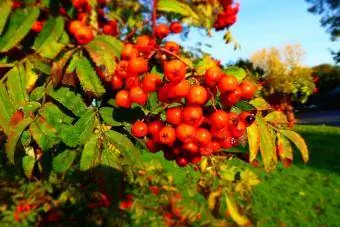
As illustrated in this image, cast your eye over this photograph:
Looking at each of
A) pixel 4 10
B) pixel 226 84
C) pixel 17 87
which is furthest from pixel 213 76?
pixel 4 10

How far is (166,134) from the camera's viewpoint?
4.74 feet

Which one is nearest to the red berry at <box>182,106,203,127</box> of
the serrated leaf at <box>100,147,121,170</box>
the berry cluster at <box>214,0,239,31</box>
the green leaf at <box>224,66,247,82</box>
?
the green leaf at <box>224,66,247,82</box>

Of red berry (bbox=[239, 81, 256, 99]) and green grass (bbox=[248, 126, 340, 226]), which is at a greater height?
red berry (bbox=[239, 81, 256, 99])

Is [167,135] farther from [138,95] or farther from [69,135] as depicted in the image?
[69,135]

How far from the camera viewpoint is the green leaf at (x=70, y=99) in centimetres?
150

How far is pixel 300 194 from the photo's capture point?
7.10m

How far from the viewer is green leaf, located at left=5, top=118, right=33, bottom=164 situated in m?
1.47

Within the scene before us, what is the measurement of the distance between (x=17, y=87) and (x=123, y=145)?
18.1 inches

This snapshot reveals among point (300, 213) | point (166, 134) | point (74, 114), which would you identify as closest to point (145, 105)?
point (166, 134)

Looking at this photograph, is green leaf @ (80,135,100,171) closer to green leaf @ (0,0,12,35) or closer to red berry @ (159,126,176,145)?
red berry @ (159,126,176,145)

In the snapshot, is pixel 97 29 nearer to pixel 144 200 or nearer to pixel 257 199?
pixel 144 200

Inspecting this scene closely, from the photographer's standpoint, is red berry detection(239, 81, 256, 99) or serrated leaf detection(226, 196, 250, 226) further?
serrated leaf detection(226, 196, 250, 226)

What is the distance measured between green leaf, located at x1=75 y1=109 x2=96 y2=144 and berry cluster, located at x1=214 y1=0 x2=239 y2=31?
2752 millimetres

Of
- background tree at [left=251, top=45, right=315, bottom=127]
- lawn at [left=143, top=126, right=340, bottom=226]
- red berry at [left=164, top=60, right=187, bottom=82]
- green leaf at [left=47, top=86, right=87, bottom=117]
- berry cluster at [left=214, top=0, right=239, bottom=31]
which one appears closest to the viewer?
red berry at [left=164, top=60, right=187, bottom=82]
